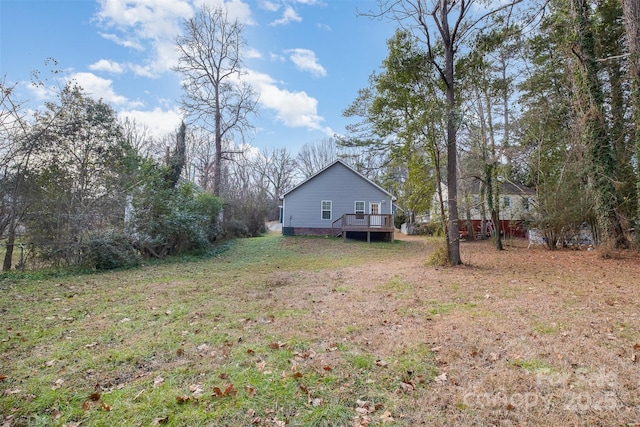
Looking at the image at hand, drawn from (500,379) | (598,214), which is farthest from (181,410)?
(598,214)

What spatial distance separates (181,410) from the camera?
8.30ft

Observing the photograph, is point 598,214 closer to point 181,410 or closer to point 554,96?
point 554,96

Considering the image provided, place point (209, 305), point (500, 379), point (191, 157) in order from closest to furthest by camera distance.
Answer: point (500, 379)
point (209, 305)
point (191, 157)

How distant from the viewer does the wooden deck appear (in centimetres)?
2044

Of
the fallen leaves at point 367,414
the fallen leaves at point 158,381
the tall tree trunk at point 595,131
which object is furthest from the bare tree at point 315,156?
the fallen leaves at point 367,414

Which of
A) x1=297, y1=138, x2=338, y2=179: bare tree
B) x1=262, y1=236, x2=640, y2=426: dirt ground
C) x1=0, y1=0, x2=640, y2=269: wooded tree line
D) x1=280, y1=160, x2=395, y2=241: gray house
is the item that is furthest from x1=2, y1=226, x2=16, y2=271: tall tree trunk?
x1=297, y1=138, x2=338, y2=179: bare tree

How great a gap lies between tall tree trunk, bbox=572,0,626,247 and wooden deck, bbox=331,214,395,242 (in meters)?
11.2

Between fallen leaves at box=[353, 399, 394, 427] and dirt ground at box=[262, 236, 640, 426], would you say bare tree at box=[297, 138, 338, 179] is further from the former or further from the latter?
fallen leaves at box=[353, 399, 394, 427]

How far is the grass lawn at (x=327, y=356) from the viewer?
2490 millimetres

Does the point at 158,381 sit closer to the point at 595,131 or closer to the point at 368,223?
the point at 595,131

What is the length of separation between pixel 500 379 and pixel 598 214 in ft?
35.4

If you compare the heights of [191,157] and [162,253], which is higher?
[191,157]

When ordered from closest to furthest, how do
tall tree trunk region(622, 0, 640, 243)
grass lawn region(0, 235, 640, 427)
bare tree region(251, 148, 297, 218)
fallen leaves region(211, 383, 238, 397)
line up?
grass lawn region(0, 235, 640, 427) < fallen leaves region(211, 383, 238, 397) < tall tree trunk region(622, 0, 640, 243) < bare tree region(251, 148, 297, 218)

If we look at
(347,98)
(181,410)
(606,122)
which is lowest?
(181,410)
